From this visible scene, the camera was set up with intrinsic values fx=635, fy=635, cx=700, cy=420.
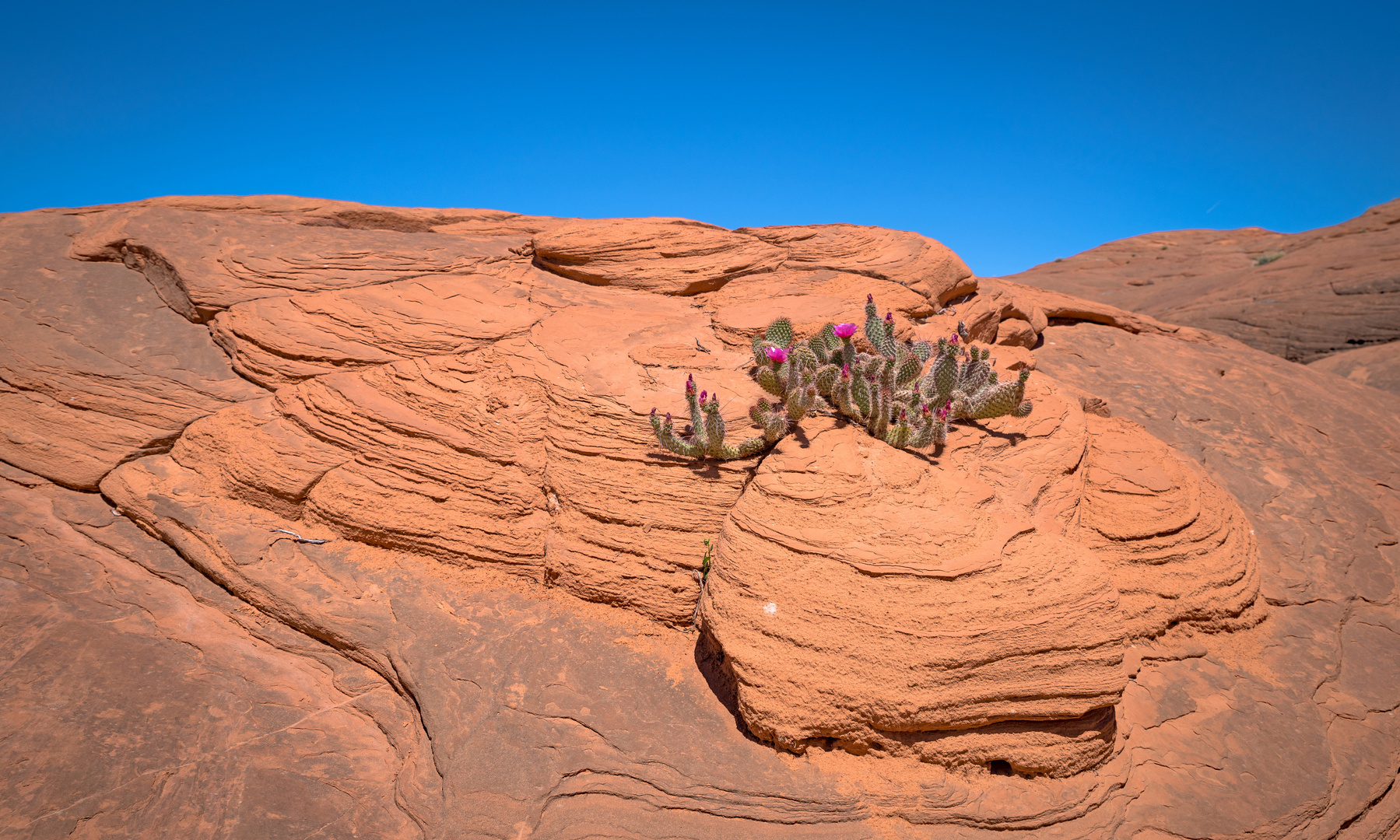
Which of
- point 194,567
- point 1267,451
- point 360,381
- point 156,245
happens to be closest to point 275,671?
point 194,567

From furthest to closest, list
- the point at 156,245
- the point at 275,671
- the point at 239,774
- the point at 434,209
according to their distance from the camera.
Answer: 1. the point at 434,209
2. the point at 156,245
3. the point at 275,671
4. the point at 239,774

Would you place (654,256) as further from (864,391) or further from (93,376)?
(93,376)

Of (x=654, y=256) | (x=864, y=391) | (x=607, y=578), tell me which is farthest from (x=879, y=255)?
(x=607, y=578)

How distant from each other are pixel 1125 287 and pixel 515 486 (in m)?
22.0

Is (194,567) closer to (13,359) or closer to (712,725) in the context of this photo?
(13,359)

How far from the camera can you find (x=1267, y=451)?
639 centimetres

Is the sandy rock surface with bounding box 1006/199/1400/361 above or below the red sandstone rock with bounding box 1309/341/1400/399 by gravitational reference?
above

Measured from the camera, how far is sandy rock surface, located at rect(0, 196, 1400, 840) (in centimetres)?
323

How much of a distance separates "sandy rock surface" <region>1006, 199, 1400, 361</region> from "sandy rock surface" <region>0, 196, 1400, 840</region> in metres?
7.77

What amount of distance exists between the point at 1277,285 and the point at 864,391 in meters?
16.7

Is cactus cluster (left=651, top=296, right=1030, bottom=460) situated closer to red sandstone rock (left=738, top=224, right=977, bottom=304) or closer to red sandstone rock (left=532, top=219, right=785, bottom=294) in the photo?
red sandstone rock (left=738, top=224, right=977, bottom=304)

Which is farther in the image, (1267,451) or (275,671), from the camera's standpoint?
(1267,451)

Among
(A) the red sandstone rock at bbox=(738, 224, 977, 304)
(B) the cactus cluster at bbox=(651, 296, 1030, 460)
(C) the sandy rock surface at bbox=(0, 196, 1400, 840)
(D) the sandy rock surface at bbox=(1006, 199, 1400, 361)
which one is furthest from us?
(D) the sandy rock surface at bbox=(1006, 199, 1400, 361)

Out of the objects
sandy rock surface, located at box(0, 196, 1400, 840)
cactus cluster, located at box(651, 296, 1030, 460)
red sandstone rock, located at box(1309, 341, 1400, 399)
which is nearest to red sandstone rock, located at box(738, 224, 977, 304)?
sandy rock surface, located at box(0, 196, 1400, 840)
